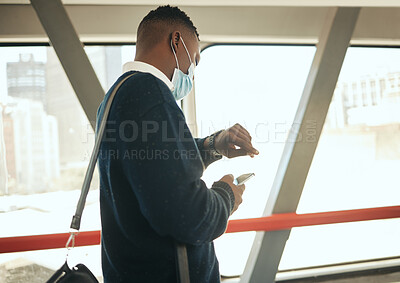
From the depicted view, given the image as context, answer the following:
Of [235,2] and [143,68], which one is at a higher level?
[235,2]

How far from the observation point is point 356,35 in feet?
10.3

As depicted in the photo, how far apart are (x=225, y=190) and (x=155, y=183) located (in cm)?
27

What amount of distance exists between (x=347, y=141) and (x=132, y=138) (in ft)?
9.65

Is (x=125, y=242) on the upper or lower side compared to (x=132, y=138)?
lower

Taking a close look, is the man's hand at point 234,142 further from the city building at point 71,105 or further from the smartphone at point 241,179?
the city building at point 71,105

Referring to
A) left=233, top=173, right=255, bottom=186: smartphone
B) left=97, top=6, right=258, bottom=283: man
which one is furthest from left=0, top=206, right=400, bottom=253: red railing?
left=97, top=6, right=258, bottom=283: man

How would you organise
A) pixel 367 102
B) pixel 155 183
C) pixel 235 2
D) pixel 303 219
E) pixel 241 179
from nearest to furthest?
pixel 155 183, pixel 241 179, pixel 303 219, pixel 235 2, pixel 367 102

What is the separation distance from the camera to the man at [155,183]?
2.83 feet

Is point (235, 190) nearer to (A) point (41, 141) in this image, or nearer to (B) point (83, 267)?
(B) point (83, 267)

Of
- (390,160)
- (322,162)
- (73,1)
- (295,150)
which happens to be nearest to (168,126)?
(295,150)

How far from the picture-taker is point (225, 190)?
1036 millimetres

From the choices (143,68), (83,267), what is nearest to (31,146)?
(83,267)

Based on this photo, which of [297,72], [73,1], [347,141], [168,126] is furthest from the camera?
[347,141]

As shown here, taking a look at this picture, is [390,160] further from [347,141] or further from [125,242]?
[125,242]
